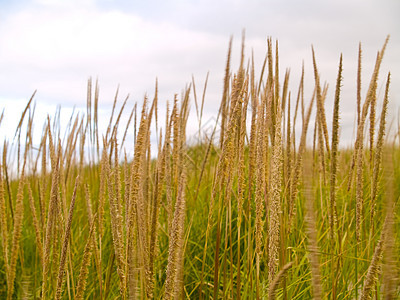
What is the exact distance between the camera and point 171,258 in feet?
2.72

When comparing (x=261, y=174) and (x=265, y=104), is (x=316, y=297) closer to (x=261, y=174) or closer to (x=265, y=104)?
(x=261, y=174)

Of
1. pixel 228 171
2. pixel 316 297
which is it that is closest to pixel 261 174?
pixel 228 171

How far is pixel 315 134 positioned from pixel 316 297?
1207 mm

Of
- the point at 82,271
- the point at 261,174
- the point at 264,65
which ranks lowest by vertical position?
the point at 82,271

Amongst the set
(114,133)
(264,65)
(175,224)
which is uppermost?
(264,65)

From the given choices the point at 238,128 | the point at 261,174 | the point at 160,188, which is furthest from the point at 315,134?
the point at 160,188

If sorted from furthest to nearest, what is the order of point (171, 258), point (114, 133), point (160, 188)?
Result: point (114, 133) → point (160, 188) → point (171, 258)

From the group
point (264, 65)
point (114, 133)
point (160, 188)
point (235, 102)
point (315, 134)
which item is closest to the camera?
point (235, 102)

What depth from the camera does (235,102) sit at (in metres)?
0.99

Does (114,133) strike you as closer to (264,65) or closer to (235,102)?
(235,102)

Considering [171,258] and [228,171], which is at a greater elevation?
[228,171]

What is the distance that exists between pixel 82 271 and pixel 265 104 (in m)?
0.66

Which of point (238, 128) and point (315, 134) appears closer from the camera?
point (238, 128)

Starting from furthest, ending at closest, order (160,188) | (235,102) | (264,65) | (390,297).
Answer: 1. (264,65)
2. (160,188)
3. (235,102)
4. (390,297)
